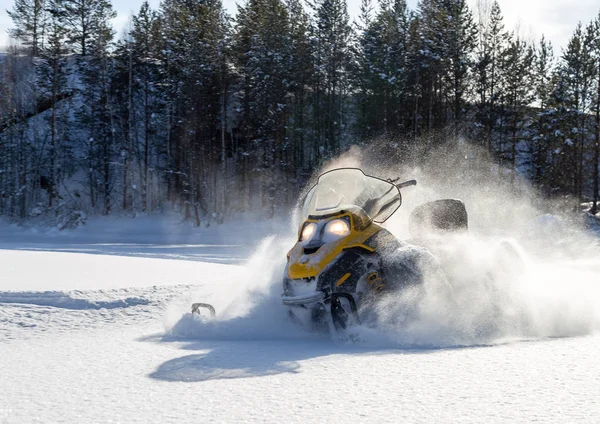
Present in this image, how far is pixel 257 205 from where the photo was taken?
1532 inches

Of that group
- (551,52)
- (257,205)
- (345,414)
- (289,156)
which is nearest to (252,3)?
(289,156)

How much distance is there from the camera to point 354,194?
19.5ft

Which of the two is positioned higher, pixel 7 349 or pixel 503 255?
pixel 503 255

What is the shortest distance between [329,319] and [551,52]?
138 ft

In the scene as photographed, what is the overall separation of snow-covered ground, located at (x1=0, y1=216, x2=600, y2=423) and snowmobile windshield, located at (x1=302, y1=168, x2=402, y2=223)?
3.47 ft

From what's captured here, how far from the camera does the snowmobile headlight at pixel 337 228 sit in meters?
5.34

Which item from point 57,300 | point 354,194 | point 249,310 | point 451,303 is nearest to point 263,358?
point 249,310

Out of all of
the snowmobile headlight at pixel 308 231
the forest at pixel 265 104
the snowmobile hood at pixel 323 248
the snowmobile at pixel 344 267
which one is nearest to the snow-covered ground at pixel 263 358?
the snowmobile at pixel 344 267

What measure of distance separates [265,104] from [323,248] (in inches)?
1279

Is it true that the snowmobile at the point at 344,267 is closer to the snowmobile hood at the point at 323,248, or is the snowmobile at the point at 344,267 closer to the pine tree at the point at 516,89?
the snowmobile hood at the point at 323,248

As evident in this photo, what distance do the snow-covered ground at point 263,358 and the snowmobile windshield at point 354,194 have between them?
1.06m

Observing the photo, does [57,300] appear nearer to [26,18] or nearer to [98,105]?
[98,105]

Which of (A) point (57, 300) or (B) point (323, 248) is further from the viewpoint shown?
(A) point (57, 300)

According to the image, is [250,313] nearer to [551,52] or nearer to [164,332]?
[164,332]
